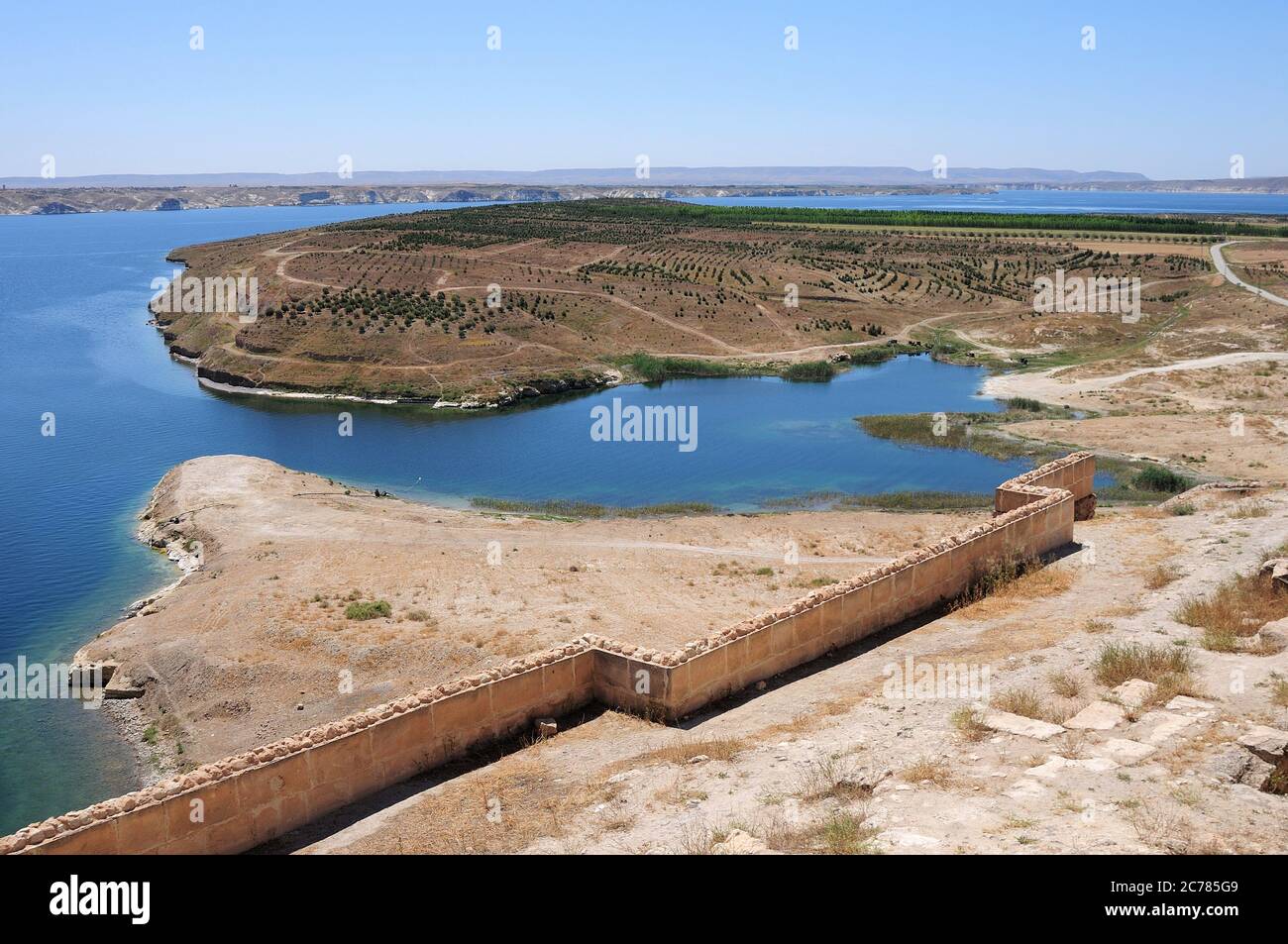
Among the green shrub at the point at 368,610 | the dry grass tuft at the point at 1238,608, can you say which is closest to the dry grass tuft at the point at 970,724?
the dry grass tuft at the point at 1238,608

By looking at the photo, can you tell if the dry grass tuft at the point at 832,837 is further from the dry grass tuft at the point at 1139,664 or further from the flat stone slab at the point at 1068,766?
the dry grass tuft at the point at 1139,664

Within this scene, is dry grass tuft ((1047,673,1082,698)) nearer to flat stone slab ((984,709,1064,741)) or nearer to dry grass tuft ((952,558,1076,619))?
flat stone slab ((984,709,1064,741))

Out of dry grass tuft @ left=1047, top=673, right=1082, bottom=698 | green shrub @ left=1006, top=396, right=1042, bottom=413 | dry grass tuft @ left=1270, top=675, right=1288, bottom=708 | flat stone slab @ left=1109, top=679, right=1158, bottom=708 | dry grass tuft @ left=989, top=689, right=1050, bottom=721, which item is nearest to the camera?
dry grass tuft @ left=1270, top=675, right=1288, bottom=708

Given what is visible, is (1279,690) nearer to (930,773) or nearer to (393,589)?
(930,773)

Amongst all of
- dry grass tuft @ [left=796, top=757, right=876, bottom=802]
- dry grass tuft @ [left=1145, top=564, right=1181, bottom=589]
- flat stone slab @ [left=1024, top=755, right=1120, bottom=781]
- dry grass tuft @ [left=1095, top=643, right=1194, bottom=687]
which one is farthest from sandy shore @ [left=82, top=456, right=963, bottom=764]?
flat stone slab @ [left=1024, top=755, right=1120, bottom=781]

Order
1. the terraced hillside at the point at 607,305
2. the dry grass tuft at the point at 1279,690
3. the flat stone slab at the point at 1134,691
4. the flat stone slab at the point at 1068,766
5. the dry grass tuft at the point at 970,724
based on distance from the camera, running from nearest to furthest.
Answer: the flat stone slab at the point at 1068,766
the dry grass tuft at the point at 1279,690
the dry grass tuft at the point at 970,724
the flat stone slab at the point at 1134,691
the terraced hillside at the point at 607,305

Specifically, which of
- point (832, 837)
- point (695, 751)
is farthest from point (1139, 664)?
point (832, 837)

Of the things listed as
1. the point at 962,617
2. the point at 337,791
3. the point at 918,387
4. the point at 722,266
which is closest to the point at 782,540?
the point at 962,617
